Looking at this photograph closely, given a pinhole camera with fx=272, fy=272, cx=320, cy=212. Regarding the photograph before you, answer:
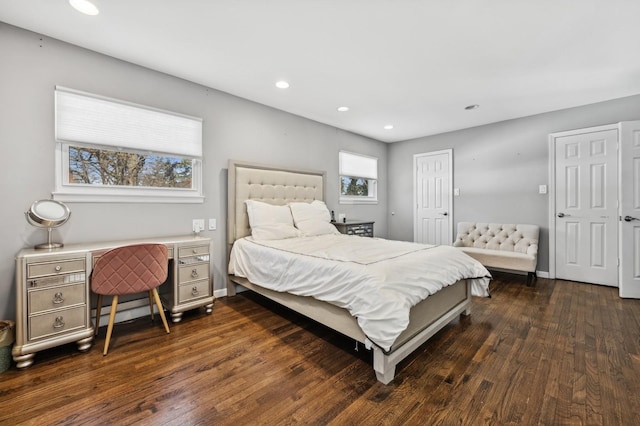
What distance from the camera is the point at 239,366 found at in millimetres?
1901

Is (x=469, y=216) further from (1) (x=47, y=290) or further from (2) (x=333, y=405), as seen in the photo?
(1) (x=47, y=290)

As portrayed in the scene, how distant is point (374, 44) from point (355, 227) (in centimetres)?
266

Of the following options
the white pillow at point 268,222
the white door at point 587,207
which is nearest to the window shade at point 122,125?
the white pillow at point 268,222

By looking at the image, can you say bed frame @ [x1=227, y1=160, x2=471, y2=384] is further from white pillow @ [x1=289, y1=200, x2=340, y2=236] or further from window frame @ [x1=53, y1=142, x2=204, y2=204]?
window frame @ [x1=53, y1=142, x2=204, y2=204]

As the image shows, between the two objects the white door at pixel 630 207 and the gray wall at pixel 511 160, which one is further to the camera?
the gray wall at pixel 511 160

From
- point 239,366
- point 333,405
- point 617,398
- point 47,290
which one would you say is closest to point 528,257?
point 617,398

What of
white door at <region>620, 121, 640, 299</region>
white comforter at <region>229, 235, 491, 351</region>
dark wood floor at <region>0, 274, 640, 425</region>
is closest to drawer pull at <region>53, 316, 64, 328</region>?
dark wood floor at <region>0, 274, 640, 425</region>

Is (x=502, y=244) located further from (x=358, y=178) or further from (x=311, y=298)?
(x=311, y=298)

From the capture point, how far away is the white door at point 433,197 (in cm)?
515

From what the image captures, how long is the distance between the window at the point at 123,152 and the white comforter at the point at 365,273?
1083 millimetres

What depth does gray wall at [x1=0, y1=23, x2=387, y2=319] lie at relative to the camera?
2.14 metres

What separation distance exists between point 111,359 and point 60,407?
1.60ft

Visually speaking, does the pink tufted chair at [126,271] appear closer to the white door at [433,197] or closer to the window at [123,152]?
the window at [123,152]

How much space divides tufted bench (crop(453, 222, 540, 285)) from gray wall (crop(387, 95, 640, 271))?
23 cm
